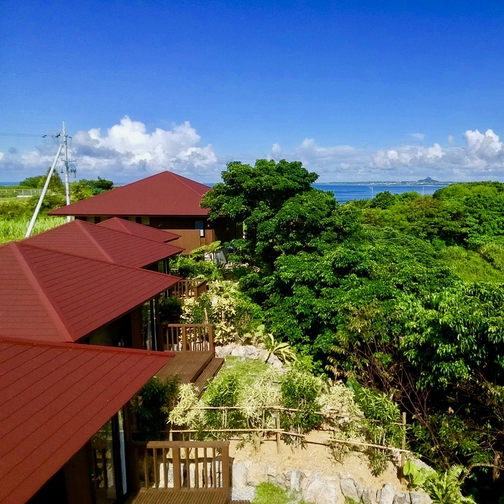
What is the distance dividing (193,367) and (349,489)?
4759mm

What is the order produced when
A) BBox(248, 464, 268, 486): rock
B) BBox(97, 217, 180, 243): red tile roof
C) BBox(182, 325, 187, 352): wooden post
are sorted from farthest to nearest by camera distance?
BBox(97, 217, 180, 243): red tile roof, BBox(182, 325, 187, 352): wooden post, BBox(248, 464, 268, 486): rock

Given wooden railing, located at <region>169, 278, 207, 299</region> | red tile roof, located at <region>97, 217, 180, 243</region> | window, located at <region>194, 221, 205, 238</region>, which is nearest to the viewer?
wooden railing, located at <region>169, 278, 207, 299</region>

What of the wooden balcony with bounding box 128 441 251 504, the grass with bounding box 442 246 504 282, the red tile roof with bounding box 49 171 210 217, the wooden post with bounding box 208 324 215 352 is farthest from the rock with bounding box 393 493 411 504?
the red tile roof with bounding box 49 171 210 217

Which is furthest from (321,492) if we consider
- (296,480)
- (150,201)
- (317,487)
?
(150,201)

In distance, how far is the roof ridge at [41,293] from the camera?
620 cm

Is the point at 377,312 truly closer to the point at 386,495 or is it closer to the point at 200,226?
the point at 386,495

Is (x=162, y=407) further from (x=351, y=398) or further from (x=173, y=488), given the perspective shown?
(x=351, y=398)

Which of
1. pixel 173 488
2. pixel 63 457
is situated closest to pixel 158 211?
pixel 173 488

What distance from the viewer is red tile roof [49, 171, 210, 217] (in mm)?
24797

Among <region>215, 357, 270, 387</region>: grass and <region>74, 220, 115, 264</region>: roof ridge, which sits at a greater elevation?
<region>74, 220, 115, 264</region>: roof ridge

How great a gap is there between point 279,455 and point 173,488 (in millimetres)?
2273

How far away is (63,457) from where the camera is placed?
3676mm

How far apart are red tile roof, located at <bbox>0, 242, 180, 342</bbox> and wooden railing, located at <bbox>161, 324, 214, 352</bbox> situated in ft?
6.88

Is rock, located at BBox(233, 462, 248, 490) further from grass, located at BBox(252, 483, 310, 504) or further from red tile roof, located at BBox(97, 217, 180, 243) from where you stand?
red tile roof, located at BBox(97, 217, 180, 243)
